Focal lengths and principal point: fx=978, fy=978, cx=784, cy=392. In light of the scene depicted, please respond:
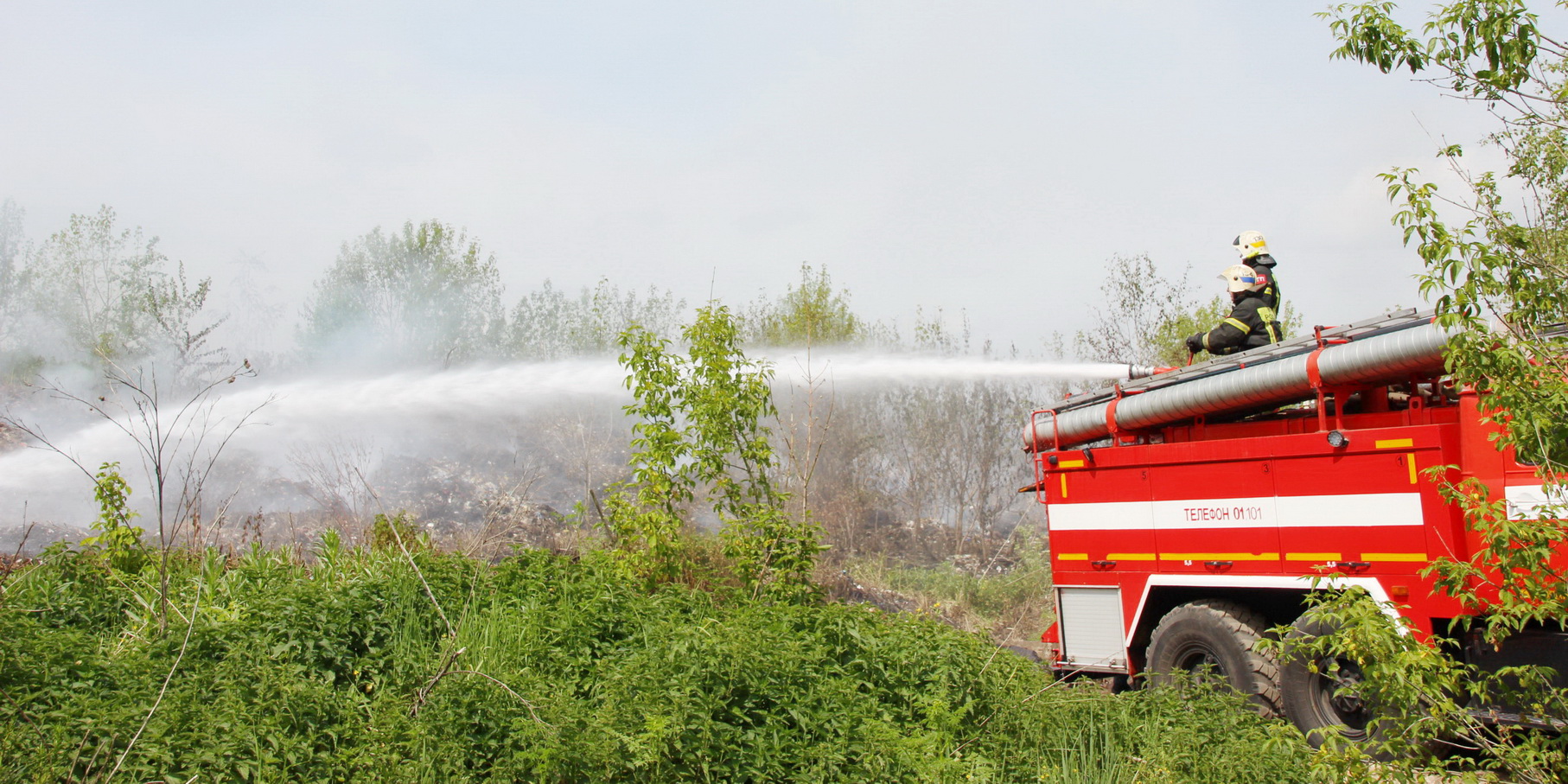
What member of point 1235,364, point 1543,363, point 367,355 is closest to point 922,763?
point 1543,363

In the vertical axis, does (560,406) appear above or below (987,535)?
above

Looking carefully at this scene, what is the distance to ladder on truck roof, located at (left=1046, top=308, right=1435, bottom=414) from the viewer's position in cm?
616

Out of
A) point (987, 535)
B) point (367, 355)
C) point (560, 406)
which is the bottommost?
point (987, 535)

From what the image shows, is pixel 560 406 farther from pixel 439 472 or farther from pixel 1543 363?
pixel 1543 363

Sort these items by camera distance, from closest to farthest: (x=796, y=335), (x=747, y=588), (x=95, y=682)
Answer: (x=95, y=682), (x=747, y=588), (x=796, y=335)

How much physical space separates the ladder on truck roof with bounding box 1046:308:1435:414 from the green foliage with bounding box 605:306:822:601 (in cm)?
286

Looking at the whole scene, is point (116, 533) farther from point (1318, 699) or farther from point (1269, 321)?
point (1269, 321)

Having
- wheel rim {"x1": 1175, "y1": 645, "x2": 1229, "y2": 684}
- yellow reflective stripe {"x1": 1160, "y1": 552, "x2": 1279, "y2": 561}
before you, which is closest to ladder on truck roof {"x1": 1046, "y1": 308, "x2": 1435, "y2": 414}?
yellow reflective stripe {"x1": 1160, "y1": 552, "x2": 1279, "y2": 561}

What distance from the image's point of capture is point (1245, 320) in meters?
7.99

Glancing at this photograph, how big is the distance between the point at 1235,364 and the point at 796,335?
11.8 metres

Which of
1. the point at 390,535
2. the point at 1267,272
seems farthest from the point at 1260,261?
the point at 390,535

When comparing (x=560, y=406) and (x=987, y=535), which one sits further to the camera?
(x=560, y=406)

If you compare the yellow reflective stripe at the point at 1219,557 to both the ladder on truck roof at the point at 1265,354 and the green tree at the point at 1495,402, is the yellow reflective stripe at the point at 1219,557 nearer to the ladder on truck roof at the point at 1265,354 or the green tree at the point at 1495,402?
the ladder on truck roof at the point at 1265,354

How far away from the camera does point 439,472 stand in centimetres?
1989
